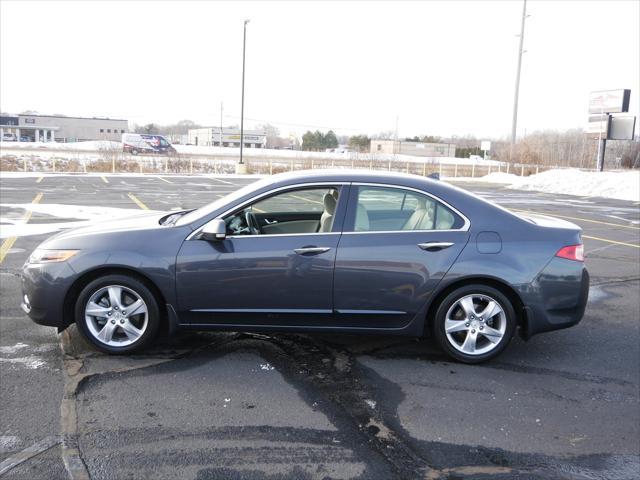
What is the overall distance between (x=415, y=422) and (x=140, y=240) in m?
2.52

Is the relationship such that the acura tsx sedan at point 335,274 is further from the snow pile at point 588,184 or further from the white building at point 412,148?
the white building at point 412,148

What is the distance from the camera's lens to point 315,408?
13.1ft

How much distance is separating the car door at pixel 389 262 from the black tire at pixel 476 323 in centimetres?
22

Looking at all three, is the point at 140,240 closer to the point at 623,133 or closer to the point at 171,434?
the point at 171,434

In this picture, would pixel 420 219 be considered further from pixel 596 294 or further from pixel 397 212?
pixel 596 294

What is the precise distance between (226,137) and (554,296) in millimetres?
115025

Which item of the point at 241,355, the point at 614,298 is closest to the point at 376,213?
the point at 241,355

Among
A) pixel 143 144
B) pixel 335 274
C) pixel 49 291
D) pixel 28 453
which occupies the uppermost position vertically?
pixel 143 144

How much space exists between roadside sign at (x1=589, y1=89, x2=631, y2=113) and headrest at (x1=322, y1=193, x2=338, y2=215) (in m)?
35.1

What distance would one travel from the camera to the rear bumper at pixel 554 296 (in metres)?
4.81

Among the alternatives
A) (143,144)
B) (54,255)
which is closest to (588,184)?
(54,255)

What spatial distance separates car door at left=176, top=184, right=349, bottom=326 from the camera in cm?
468

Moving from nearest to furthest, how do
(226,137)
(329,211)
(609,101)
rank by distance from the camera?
(329,211) < (609,101) < (226,137)

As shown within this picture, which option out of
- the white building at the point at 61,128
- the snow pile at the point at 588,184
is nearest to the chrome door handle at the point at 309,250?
the snow pile at the point at 588,184
